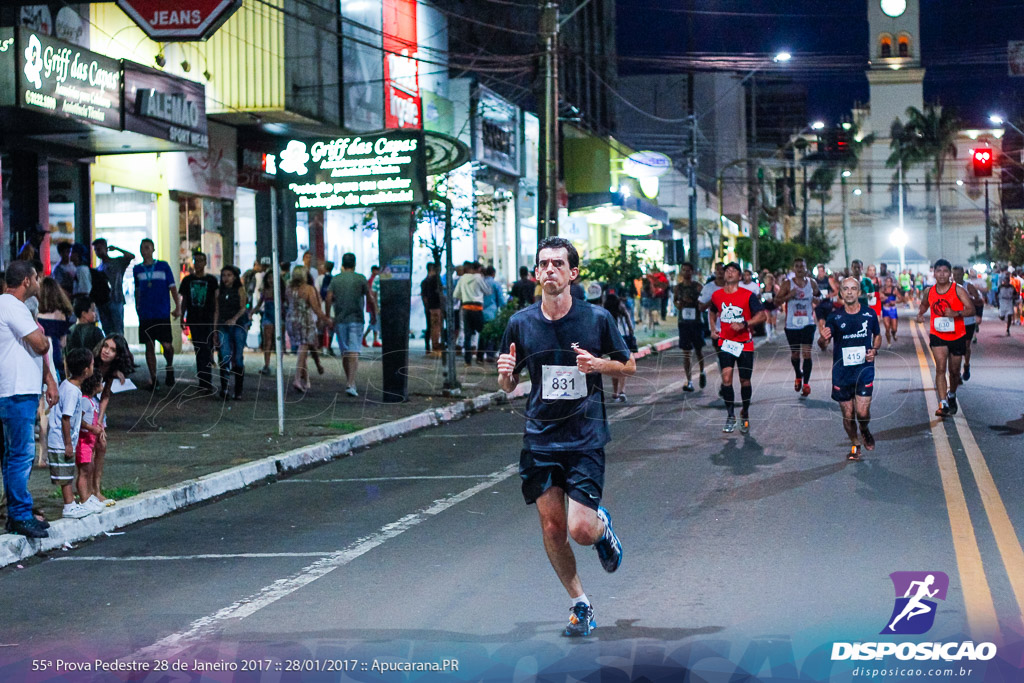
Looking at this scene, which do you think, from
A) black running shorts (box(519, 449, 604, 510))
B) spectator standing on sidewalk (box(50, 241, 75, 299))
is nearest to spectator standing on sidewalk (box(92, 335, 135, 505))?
black running shorts (box(519, 449, 604, 510))

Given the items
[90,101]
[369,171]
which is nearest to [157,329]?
[90,101]

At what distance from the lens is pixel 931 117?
9475cm

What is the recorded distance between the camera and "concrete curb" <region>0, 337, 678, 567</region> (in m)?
8.46

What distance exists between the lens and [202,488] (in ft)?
34.4

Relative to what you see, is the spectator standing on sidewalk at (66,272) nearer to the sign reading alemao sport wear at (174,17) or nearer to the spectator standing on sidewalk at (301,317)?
the spectator standing on sidewalk at (301,317)

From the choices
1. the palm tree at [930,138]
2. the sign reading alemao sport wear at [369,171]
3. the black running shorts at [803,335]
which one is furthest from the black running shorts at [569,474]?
the palm tree at [930,138]

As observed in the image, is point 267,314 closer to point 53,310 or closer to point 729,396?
point 53,310

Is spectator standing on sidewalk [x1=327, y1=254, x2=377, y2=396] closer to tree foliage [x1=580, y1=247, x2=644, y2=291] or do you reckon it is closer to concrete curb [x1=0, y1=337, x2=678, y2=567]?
concrete curb [x1=0, y1=337, x2=678, y2=567]

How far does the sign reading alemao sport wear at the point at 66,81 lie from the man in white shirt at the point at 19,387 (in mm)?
7438

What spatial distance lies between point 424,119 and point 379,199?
1458 cm

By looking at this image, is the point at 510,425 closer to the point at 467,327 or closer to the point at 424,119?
the point at 467,327

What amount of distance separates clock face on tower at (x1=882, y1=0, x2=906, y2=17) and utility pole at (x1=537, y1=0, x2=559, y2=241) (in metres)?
63.5

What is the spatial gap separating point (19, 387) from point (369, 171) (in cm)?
820

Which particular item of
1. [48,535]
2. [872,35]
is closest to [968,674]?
[48,535]
